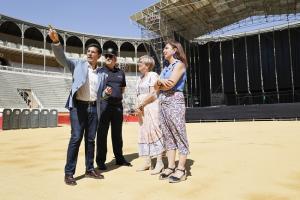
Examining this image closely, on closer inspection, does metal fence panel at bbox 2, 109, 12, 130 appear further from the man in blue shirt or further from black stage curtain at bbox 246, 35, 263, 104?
black stage curtain at bbox 246, 35, 263, 104

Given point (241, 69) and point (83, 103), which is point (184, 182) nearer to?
point (83, 103)

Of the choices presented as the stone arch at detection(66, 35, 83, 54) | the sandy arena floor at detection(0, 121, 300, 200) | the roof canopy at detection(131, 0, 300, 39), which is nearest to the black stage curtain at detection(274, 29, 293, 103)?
the roof canopy at detection(131, 0, 300, 39)

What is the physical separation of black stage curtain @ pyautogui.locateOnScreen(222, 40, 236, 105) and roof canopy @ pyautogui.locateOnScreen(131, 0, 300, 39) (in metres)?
3.24

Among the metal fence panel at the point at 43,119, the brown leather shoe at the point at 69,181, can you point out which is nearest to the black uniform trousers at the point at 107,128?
the brown leather shoe at the point at 69,181

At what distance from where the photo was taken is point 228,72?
107ft

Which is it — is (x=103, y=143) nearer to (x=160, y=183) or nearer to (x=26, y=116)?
(x=160, y=183)

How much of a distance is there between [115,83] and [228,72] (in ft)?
94.9

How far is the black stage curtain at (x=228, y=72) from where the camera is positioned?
106ft

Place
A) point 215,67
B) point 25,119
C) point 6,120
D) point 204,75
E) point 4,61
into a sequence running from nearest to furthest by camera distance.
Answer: point 6,120, point 25,119, point 215,67, point 204,75, point 4,61

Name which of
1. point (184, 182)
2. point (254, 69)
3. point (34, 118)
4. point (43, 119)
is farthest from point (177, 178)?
point (254, 69)

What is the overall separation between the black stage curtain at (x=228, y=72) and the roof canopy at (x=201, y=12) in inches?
128

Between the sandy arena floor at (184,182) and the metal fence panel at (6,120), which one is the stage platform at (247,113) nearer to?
the metal fence panel at (6,120)

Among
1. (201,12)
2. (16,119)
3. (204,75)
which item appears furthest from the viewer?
(204,75)

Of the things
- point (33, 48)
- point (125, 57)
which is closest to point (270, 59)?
point (125, 57)
